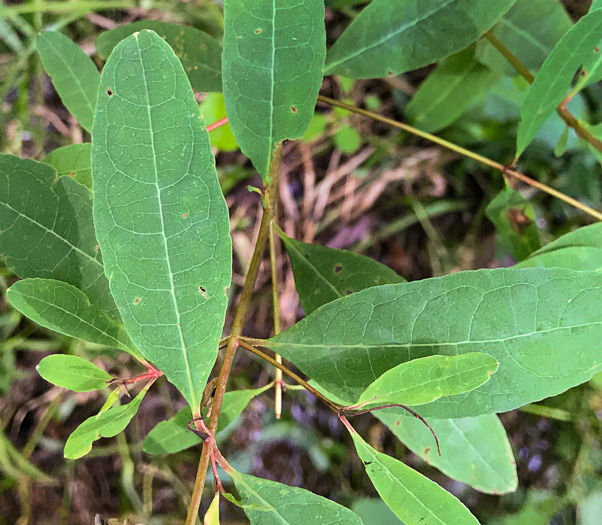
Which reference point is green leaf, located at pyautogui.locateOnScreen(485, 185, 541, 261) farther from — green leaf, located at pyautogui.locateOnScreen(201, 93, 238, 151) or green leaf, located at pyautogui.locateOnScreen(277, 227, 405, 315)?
green leaf, located at pyautogui.locateOnScreen(201, 93, 238, 151)

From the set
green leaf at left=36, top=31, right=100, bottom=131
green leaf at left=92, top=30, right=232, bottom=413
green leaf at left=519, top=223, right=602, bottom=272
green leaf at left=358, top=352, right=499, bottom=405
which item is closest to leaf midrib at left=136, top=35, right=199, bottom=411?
green leaf at left=92, top=30, right=232, bottom=413

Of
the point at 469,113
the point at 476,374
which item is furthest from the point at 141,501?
the point at 469,113

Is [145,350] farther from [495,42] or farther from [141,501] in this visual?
[141,501]

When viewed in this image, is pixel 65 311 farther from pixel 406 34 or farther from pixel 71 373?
pixel 406 34

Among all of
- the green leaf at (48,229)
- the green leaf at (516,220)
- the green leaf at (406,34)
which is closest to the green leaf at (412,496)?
the green leaf at (48,229)

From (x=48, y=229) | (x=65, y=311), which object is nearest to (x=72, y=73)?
(x=48, y=229)
